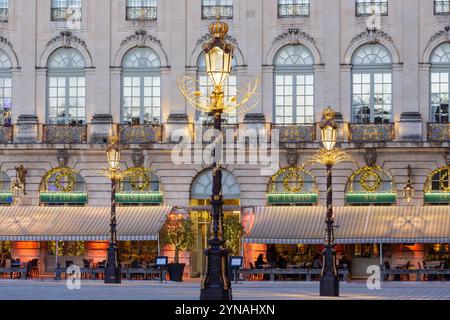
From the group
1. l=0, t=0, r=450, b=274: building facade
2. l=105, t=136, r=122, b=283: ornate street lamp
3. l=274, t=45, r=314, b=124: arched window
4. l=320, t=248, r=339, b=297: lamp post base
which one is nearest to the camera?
l=320, t=248, r=339, b=297: lamp post base

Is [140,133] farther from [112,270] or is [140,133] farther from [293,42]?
[112,270]

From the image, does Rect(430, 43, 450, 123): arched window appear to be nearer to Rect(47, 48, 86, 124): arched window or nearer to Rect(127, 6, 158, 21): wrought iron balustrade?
Rect(127, 6, 158, 21): wrought iron balustrade

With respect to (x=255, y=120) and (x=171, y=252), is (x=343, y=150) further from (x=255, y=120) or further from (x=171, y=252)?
(x=171, y=252)

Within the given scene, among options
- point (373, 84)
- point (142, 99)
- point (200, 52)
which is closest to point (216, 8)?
point (200, 52)

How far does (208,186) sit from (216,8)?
715cm

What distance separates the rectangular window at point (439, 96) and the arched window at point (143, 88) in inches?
431

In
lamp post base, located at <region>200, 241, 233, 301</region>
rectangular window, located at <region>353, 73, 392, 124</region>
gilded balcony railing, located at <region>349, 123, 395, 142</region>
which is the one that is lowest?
lamp post base, located at <region>200, 241, 233, 301</region>

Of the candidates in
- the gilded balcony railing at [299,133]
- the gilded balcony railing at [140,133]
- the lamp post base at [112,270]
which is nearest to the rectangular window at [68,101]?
the gilded balcony railing at [140,133]

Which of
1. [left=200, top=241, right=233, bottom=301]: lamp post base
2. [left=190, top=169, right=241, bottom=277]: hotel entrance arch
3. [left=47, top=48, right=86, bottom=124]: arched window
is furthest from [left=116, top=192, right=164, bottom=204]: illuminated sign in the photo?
[left=200, top=241, right=233, bottom=301]: lamp post base

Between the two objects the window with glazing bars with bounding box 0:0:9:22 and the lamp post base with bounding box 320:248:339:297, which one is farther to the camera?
the window with glazing bars with bounding box 0:0:9:22

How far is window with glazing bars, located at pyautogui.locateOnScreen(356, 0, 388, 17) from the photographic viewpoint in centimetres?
5559

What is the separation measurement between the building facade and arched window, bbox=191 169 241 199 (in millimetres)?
56

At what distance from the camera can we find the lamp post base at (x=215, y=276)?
30109mm

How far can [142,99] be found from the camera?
56938 millimetres
